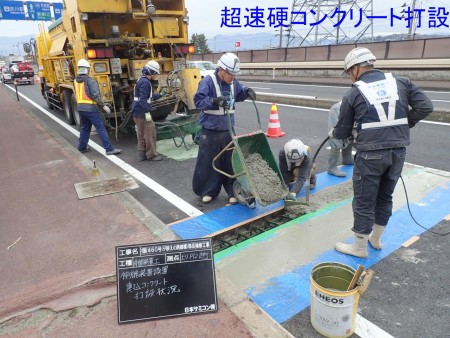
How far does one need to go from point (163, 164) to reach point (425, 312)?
15.9 feet

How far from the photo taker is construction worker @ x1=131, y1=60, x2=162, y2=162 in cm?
620

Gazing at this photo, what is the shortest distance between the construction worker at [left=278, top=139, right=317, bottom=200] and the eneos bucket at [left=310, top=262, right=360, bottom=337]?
5.78 ft

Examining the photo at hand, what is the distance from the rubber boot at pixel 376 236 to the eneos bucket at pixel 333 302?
104 centimetres

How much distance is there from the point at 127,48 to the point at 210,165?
494cm

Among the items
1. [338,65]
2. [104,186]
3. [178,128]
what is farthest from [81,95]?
[338,65]

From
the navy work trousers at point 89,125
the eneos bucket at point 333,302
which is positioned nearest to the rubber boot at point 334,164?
the eneos bucket at point 333,302

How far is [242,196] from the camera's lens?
4.44m

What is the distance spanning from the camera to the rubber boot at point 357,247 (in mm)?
3195

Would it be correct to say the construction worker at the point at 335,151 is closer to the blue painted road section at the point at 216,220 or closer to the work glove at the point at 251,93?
the blue painted road section at the point at 216,220

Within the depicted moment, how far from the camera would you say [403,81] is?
2861mm

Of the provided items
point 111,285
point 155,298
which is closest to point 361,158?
point 155,298

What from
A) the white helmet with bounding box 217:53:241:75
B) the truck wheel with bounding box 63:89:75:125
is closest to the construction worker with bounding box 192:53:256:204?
the white helmet with bounding box 217:53:241:75

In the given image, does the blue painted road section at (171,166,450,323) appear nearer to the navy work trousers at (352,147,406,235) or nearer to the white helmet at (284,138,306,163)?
the navy work trousers at (352,147,406,235)

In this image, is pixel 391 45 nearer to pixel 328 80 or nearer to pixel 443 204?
pixel 328 80
